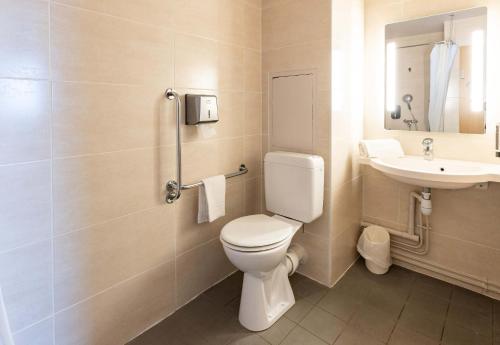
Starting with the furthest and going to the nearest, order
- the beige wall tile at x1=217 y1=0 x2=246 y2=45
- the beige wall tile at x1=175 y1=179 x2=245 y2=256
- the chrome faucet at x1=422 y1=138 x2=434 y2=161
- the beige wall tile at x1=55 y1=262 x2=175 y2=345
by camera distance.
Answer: the chrome faucet at x1=422 y1=138 x2=434 y2=161 < the beige wall tile at x1=217 y1=0 x2=246 y2=45 < the beige wall tile at x1=175 y1=179 x2=245 y2=256 < the beige wall tile at x1=55 y1=262 x2=175 y2=345

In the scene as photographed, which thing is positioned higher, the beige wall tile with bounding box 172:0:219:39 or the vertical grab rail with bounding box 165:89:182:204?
the beige wall tile with bounding box 172:0:219:39

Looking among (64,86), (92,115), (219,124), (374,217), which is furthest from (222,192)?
(374,217)

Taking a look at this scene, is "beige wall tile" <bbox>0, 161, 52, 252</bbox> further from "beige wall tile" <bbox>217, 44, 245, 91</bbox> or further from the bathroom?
"beige wall tile" <bbox>217, 44, 245, 91</bbox>

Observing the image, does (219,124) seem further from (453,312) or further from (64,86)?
(453,312)

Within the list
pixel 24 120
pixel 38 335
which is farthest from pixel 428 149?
pixel 38 335

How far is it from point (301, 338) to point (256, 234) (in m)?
0.60

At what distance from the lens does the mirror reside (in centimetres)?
188

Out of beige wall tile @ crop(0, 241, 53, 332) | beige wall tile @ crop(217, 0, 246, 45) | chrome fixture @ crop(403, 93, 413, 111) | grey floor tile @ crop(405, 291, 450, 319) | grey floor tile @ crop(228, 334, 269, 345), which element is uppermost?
beige wall tile @ crop(217, 0, 246, 45)

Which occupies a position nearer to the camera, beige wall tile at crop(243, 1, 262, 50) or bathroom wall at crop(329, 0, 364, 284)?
bathroom wall at crop(329, 0, 364, 284)

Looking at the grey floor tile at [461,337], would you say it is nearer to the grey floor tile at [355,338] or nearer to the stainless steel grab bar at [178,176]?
the grey floor tile at [355,338]

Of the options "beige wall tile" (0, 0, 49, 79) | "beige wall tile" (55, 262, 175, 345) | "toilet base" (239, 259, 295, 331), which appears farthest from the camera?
"toilet base" (239, 259, 295, 331)

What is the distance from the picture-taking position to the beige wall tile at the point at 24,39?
110 cm

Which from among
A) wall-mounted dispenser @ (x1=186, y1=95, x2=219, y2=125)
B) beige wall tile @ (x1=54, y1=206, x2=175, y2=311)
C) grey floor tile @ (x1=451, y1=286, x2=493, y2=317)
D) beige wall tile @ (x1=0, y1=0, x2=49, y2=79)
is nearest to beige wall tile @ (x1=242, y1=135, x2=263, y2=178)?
wall-mounted dispenser @ (x1=186, y1=95, x2=219, y2=125)

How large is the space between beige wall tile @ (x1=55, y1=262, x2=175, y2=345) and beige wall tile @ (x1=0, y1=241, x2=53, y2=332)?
11 centimetres
